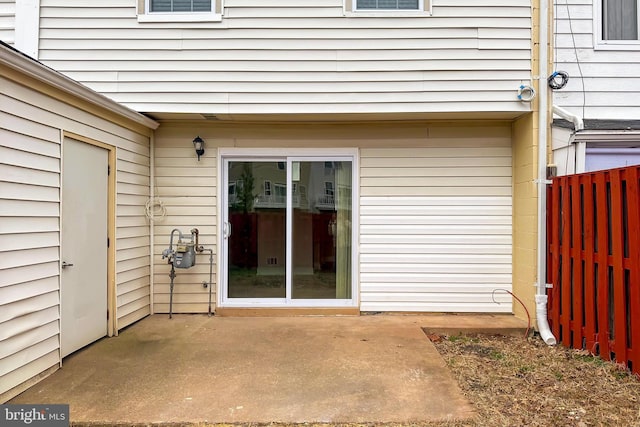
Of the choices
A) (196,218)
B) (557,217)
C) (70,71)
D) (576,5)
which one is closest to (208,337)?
(196,218)

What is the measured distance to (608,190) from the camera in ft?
11.5

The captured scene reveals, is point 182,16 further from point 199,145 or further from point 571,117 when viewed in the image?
point 571,117

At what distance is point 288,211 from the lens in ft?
16.6

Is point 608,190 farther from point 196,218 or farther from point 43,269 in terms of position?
point 43,269

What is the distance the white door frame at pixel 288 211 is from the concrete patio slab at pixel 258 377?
49 centimetres

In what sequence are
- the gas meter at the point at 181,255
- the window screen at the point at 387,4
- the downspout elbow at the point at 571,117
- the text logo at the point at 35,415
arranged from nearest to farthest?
the text logo at the point at 35,415, the downspout elbow at the point at 571,117, the window screen at the point at 387,4, the gas meter at the point at 181,255

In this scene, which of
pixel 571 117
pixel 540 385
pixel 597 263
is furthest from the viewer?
pixel 571 117

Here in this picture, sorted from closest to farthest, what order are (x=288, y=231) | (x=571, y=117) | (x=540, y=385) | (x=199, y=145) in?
(x=540, y=385), (x=571, y=117), (x=199, y=145), (x=288, y=231)

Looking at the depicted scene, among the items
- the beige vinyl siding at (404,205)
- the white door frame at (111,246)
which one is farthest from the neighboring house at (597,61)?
the white door frame at (111,246)

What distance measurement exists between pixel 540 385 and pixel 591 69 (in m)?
3.69

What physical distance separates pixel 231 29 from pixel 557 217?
13.5 feet

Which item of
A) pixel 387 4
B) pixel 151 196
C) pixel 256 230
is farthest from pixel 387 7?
pixel 151 196

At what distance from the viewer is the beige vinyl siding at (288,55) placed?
14.7 ft

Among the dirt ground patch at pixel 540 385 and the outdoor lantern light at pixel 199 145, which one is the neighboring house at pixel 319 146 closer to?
the outdoor lantern light at pixel 199 145
